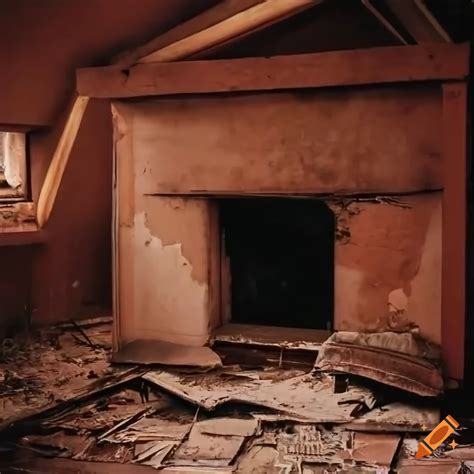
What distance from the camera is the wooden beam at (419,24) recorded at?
4.09 meters

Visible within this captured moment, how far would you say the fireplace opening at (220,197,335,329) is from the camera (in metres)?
5.42

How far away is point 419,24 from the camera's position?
4.13 meters

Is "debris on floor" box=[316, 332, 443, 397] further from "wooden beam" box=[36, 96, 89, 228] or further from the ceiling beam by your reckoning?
"wooden beam" box=[36, 96, 89, 228]

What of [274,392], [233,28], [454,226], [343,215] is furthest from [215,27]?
[274,392]

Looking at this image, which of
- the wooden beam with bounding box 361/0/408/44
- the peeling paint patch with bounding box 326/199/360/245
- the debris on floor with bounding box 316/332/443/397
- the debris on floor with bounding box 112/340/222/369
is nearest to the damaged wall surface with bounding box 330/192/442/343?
the peeling paint patch with bounding box 326/199/360/245

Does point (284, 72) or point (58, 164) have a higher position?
point (284, 72)

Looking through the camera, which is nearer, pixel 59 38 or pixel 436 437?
pixel 436 437

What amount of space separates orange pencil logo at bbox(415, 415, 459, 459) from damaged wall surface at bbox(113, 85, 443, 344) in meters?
0.79

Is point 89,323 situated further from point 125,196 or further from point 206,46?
point 206,46

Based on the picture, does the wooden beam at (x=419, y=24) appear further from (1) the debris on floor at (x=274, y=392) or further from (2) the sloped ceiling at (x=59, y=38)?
(1) the debris on floor at (x=274, y=392)

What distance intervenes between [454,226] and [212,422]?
1.84 meters

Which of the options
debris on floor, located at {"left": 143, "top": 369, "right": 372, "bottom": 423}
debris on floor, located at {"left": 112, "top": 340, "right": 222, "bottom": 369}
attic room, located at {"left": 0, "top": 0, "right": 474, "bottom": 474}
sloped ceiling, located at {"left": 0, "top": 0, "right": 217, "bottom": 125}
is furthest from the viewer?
debris on floor, located at {"left": 112, "top": 340, "right": 222, "bottom": 369}

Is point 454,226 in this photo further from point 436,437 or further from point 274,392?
point 274,392

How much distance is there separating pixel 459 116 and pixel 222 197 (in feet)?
5.33
